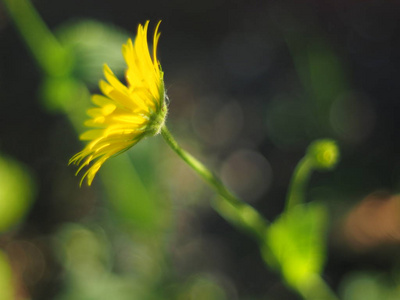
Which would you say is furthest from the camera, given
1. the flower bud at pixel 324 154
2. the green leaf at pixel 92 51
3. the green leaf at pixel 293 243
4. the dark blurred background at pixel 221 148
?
the dark blurred background at pixel 221 148

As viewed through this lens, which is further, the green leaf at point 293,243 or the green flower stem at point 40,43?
the green flower stem at point 40,43

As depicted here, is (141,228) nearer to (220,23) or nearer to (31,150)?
(31,150)

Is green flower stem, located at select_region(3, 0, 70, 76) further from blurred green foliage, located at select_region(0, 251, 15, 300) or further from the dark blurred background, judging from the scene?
blurred green foliage, located at select_region(0, 251, 15, 300)

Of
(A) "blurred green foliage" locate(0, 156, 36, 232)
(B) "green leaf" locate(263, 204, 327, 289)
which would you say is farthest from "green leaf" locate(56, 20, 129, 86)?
(B) "green leaf" locate(263, 204, 327, 289)

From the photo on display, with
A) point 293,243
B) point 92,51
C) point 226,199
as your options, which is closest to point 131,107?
point 226,199

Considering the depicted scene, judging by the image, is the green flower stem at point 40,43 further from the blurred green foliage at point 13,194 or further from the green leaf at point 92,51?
the blurred green foliage at point 13,194

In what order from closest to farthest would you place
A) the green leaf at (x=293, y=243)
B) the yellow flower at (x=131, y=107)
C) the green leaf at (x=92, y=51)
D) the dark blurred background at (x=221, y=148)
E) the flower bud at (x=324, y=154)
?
1. the yellow flower at (x=131, y=107)
2. the flower bud at (x=324, y=154)
3. the green leaf at (x=293, y=243)
4. the green leaf at (x=92, y=51)
5. the dark blurred background at (x=221, y=148)

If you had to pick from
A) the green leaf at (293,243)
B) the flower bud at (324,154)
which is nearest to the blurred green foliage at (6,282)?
the green leaf at (293,243)

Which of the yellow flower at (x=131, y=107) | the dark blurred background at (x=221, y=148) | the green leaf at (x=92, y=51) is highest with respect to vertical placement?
the yellow flower at (x=131, y=107)
